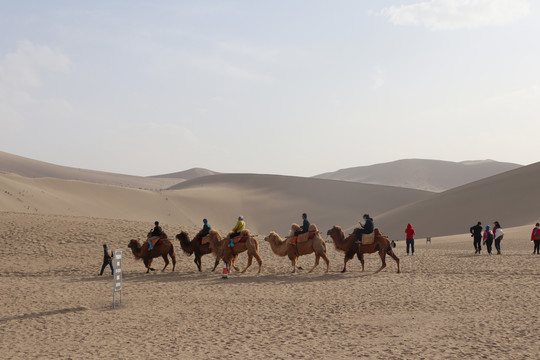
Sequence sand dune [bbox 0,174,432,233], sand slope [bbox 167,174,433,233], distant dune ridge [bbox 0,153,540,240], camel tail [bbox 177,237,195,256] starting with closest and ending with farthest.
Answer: camel tail [bbox 177,237,195,256] < distant dune ridge [bbox 0,153,540,240] < sand dune [bbox 0,174,432,233] < sand slope [bbox 167,174,433,233]

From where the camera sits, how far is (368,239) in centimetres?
1781

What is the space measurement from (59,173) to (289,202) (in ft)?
303

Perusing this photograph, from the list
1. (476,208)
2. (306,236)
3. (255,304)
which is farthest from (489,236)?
(476,208)

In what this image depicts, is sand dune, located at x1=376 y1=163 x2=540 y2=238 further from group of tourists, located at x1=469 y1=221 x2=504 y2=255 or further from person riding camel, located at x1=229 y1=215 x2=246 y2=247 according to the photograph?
person riding camel, located at x1=229 y1=215 x2=246 y2=247

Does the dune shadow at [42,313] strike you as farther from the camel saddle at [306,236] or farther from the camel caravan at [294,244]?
the camel saddle at [306,236]

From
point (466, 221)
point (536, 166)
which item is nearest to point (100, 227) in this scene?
point (466, 221)

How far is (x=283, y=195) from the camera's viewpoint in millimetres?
72438

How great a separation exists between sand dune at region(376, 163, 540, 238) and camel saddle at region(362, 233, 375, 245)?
26.4 m

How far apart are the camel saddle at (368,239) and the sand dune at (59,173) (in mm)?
120492

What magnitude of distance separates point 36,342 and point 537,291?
38.8ft

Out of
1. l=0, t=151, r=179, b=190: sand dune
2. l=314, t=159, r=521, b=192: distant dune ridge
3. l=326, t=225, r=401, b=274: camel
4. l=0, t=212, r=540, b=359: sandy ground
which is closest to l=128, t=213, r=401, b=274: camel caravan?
l=326, t=225, r=401, b=274: camel

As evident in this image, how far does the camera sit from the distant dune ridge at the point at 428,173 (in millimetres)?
137500

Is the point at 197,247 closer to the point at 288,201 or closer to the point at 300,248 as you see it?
the point at 300,248

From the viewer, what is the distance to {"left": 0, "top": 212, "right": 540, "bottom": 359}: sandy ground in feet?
28.6
